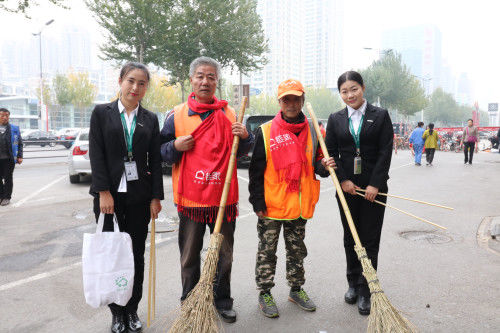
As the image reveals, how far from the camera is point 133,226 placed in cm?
272

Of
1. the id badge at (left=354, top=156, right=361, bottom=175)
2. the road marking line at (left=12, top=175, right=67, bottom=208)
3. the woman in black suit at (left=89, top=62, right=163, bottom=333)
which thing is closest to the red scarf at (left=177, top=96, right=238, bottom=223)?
the woman in black suit at (left=89, top=62, right=163, bottom=333)

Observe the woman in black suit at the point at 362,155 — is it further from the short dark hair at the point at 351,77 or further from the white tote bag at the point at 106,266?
the white tote bag at the point at 106,266

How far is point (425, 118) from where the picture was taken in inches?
3413

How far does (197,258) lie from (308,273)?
1453mm

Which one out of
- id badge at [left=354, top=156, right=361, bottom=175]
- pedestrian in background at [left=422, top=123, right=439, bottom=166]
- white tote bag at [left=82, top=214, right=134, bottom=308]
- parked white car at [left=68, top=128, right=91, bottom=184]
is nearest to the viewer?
white tote bag at [left=82, top=214, right=134, bottom=308]

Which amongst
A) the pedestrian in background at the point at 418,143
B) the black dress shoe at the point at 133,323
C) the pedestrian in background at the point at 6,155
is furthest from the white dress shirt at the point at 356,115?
the pedestrian in background at the point at 418,143

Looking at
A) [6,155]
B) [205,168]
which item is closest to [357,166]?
[205,168]

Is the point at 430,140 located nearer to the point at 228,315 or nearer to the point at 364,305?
the point at 364,305

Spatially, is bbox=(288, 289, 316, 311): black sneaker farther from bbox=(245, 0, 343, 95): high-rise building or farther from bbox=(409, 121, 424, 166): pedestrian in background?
bbox=(245, 0, 343, 95): high-rise building

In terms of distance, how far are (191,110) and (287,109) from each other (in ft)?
2.40

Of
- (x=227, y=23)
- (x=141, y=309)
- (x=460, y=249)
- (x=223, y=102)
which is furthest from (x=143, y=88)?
(x=227, y=23)

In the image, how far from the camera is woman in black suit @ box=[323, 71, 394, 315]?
9.87ft

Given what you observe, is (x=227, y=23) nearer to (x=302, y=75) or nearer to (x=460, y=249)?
(x=460, y=249)

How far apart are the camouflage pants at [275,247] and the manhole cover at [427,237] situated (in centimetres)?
267
